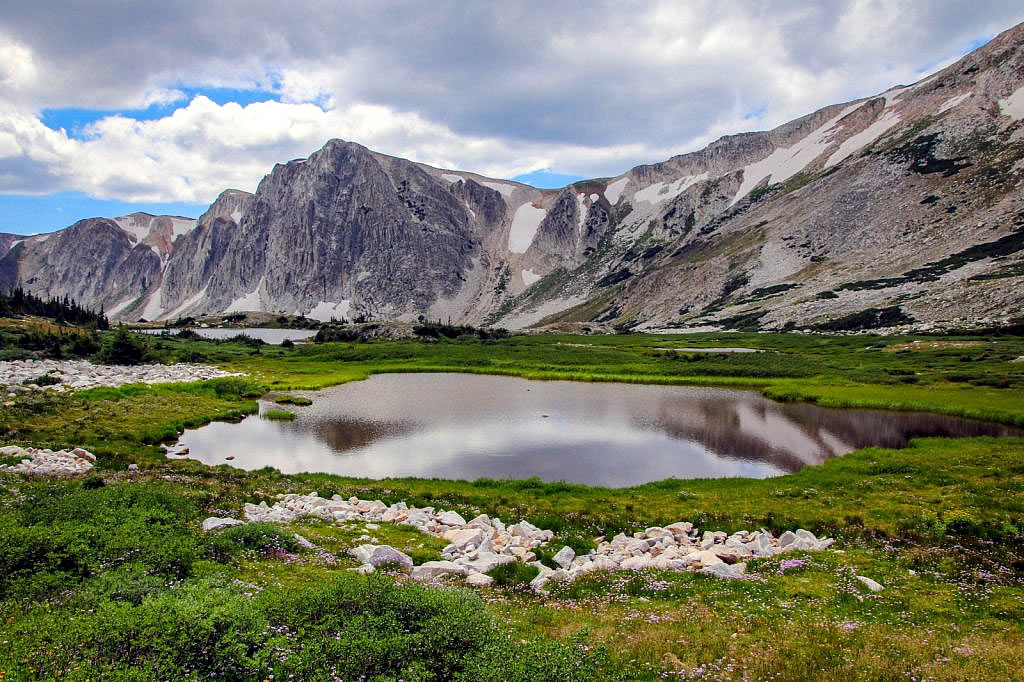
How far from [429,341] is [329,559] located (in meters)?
117

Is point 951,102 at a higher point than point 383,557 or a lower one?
higher

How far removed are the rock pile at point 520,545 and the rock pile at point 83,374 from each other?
35.2m

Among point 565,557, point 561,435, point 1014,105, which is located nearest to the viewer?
point 565,557

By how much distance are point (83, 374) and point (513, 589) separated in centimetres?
6259

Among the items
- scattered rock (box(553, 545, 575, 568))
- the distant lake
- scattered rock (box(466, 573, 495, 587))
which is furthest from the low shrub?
the distant lake

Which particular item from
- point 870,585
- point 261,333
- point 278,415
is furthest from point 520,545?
point 261,333

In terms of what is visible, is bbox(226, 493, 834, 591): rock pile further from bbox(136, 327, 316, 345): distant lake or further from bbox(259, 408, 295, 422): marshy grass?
bbox(136, 327, 316, 345): distant lake

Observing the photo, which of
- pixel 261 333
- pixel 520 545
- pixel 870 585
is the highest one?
pixel 261 333

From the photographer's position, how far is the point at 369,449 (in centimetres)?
3566

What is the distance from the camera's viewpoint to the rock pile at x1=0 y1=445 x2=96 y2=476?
771 inches

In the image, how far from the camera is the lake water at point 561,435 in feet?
104

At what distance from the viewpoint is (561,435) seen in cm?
3941

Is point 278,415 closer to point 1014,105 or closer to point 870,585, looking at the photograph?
point 870,585

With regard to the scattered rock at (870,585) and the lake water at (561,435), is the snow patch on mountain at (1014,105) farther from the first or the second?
the scattered rock at (870,585)
